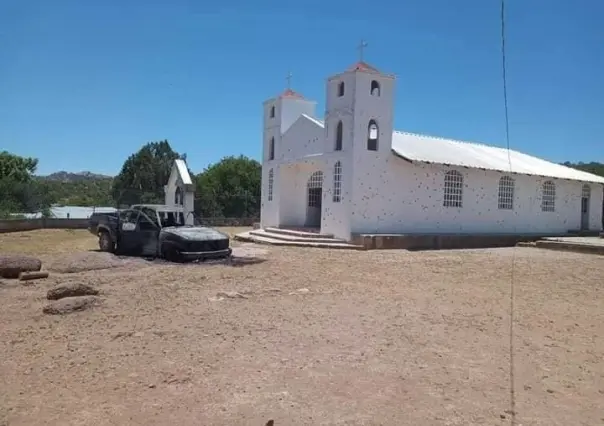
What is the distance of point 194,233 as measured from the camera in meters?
13.9

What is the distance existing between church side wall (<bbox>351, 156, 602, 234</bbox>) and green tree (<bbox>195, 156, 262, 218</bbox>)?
15787 millimetres

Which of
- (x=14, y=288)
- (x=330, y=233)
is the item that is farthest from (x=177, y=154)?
(x=14, y=288)

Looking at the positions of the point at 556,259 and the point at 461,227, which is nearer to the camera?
the point at 556,259

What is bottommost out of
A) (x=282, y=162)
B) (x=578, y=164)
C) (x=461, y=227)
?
(x=461, y=227)

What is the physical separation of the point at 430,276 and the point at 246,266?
4470mm

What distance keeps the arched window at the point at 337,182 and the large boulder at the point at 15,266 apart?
39.3 ft

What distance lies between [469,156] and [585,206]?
9196 millimetres

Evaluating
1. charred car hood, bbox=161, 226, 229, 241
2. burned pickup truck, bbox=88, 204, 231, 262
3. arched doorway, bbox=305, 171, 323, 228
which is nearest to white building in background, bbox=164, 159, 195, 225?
burned pickup truck, bbox=88, 204, 231, 262

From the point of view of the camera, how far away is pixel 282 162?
79.6ft

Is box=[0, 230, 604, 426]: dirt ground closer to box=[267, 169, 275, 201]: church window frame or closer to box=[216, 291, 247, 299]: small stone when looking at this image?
box=[216, 291, 247, 299]: small stone

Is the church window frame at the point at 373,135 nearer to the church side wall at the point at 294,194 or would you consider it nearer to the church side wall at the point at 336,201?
the church side wall at the point at 336,201

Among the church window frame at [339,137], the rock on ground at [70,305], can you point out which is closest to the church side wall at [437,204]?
the church window frame at [339,137]

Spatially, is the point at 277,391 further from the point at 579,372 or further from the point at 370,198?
the point at 370,198

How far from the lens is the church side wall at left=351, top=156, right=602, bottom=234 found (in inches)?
792
